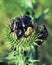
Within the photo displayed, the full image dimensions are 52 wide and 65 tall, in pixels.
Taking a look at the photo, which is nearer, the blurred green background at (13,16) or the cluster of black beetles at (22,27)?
the cluster of black beetles at (22,27)

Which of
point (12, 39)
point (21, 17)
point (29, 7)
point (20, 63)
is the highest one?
point (29, 7)

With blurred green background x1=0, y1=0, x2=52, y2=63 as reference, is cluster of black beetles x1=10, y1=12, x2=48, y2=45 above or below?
below

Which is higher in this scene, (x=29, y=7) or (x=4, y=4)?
(x=4, y=4)

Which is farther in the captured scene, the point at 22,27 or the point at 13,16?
the point at 13,16

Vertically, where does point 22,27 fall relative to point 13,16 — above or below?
below

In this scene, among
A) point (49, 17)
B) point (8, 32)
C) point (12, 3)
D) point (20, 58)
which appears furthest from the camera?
point (49, 17)

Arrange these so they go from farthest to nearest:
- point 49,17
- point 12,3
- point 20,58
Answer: point 49,17 → point 12,3 → point 20,58

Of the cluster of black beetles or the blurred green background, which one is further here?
the blurred green background

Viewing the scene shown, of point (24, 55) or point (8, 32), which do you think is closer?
point (8, 32)

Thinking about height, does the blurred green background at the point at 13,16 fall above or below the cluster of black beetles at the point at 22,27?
above

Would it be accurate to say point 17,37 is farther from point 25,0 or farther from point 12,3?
point 12,3

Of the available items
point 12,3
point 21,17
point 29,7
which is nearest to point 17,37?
point 21,17
